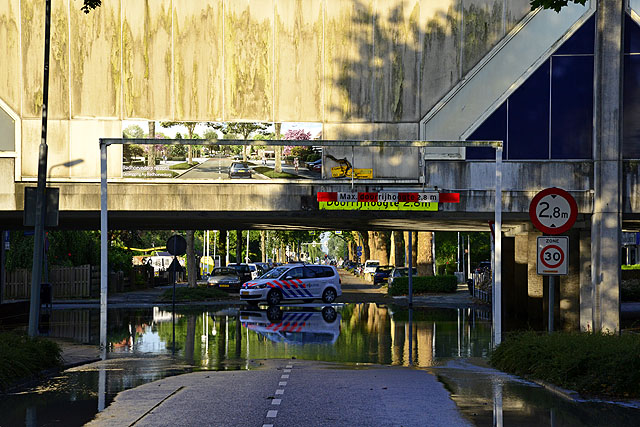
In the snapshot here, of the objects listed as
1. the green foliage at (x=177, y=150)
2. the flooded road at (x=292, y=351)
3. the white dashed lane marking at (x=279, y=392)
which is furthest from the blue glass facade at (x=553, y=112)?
the white dashed lane marking at (x=279, y=392)

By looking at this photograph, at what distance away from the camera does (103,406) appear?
11602 millimetres

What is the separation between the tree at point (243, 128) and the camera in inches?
1002

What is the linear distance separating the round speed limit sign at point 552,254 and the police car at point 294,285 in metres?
24.2

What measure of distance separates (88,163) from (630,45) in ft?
49.6

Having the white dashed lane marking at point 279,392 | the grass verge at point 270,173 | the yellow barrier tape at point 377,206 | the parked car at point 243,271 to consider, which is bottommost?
the parked car at point 243,271

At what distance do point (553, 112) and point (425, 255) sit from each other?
24.9 meters

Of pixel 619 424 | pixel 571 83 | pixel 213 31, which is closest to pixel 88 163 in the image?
pixel 213 31

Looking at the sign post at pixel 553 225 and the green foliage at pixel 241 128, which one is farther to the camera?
the green foliage at pixel 241 128

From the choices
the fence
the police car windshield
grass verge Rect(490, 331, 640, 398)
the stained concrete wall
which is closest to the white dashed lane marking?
grass verge Rect(490, 331, 640, 398)

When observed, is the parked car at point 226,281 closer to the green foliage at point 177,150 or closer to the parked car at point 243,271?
the parked car at point 243,271

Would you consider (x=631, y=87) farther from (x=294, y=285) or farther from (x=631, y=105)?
(x=294, y=285)

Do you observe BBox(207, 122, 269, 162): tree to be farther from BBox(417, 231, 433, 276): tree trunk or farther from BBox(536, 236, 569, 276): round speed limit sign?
BBox(417, 231, 433, 276): tree trunk

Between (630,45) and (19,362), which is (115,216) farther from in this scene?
(630,45)

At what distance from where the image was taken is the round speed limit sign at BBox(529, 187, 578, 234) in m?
15.2
